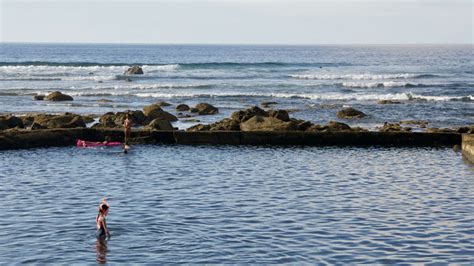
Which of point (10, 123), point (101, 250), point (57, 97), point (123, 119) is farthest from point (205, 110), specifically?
point (101, 250)

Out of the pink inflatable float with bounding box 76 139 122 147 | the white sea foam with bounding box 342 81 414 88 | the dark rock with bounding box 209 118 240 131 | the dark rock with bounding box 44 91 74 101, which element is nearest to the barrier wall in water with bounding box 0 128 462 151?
the pink inflatable float with bounding box 76 139 122 147

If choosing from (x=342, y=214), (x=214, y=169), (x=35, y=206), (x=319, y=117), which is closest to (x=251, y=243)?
(x=342, y=214)

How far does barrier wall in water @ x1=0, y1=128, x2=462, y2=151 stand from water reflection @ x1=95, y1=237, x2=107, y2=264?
1952cm

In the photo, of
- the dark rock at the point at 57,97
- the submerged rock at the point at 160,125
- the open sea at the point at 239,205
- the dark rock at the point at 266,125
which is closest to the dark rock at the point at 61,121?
the submerged rock at the point at 160,125

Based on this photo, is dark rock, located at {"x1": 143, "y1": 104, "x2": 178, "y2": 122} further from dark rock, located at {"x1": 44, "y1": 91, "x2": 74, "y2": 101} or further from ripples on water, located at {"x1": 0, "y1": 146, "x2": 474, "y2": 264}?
dark rock, located at {"x1": 44, "y1": 91, "x2": 74, "y2": 101}

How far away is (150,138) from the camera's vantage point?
136 ft

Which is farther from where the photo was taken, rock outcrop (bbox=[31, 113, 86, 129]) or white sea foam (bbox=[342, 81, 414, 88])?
white sea foam (bbox=[342, 81, 414, 88])

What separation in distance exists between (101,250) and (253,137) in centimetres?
2139

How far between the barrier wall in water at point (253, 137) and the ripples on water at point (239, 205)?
1522 mm

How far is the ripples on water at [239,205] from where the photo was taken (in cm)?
2044

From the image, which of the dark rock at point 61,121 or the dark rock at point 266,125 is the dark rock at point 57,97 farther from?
the dark rock at point 266,125

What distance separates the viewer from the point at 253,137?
→ 41.1m

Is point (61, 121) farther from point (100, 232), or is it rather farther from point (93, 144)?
point (100, 232)

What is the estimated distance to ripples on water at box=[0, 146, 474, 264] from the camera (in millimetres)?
20438
